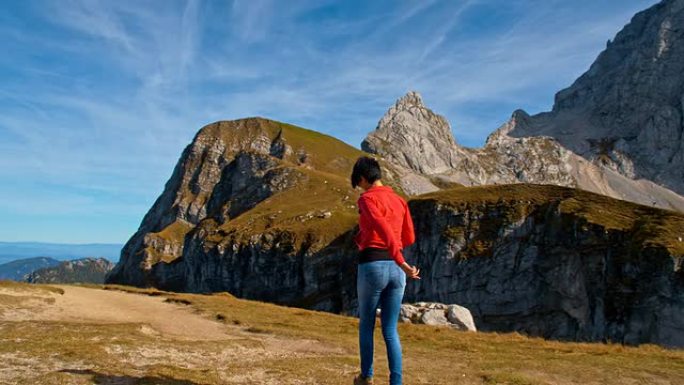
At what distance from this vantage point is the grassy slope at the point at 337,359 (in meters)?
13.3

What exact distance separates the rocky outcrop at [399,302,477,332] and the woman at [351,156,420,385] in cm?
2503

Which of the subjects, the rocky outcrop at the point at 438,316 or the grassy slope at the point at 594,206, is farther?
the grassy slope at the point at 594,206

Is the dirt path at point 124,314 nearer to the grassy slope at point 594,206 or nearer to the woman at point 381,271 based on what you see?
the woman at point 381,271

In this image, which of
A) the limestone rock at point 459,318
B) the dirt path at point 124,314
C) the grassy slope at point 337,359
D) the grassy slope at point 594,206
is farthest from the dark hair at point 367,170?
the grassy slope at point 594,206

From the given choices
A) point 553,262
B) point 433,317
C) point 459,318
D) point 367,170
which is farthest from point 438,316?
point 553,262

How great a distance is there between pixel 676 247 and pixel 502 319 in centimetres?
3319

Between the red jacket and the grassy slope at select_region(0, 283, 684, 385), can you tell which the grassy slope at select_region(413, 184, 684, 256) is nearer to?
the grassy slope at select_region(0, 283, 684, 385)

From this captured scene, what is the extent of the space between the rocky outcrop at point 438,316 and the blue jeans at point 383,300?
82.1 feet

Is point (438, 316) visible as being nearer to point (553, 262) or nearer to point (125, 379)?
point (125, 379)

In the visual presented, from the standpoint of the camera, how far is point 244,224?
162m

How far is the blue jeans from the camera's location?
1021 cm

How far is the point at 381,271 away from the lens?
33.4 feet

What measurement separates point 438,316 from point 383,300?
26726 millimetres

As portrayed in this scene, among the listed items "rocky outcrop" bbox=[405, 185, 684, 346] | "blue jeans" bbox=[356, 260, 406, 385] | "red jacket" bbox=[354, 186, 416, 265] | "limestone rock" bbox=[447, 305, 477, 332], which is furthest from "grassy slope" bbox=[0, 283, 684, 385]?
"rocky outcrop" bbox=[405, 185, 684, 346]
